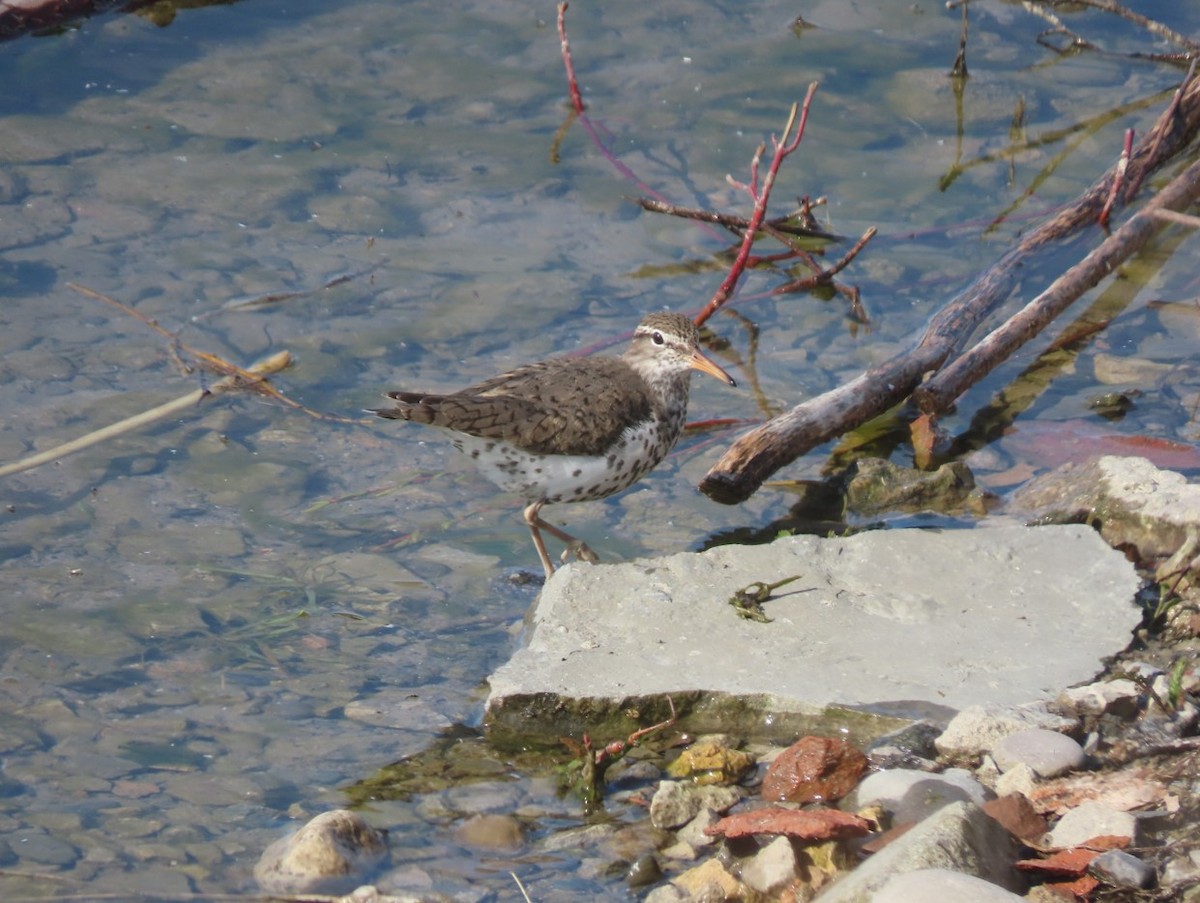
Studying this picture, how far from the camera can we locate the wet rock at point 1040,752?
423 cm

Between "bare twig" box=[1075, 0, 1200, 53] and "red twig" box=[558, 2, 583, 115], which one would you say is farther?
"red twig" box=[558, 2, 583, 115]

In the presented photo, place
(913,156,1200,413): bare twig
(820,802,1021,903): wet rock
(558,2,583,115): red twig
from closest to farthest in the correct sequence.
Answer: (820,802,1021,903): wet rock → (913,156,1200,413): bare twig → (558,2,583,115): red twig

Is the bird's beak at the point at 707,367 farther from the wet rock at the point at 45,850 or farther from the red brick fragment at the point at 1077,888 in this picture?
the wet rock at the point at 45,850

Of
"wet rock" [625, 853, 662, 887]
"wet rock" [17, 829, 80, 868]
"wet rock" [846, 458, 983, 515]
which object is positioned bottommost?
"wet rock" [17, 829, 80, 868]

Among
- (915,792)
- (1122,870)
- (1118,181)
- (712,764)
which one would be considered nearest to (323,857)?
(712,764)

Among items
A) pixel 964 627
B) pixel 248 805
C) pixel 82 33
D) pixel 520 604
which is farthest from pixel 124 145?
pixel 964 627

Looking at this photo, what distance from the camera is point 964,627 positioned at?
5.04m

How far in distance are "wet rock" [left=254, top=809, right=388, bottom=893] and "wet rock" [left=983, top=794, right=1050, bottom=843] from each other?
1.89m

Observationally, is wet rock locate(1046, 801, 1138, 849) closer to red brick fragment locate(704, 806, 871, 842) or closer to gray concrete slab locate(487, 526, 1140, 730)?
red brick fragment locate(704, 806, 871, 842)

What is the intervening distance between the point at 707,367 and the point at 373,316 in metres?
2.32

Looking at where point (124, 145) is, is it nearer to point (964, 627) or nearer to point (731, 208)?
point (731, 208)

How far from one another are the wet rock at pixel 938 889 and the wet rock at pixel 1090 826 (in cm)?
59

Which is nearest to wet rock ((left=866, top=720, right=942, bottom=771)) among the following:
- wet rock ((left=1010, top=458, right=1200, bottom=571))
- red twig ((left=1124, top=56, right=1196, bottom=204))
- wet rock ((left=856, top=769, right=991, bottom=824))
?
wet rock ((left=856, top=769, right=991, bottom=824))

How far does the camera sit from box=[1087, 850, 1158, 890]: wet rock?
3.56 metres
